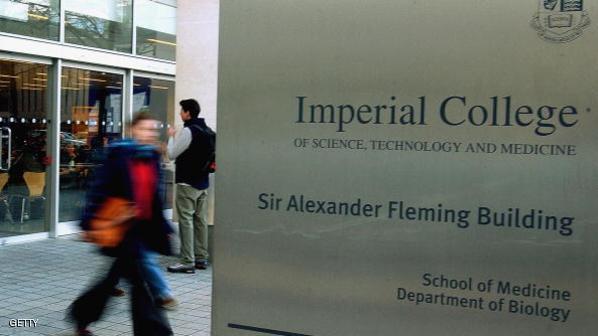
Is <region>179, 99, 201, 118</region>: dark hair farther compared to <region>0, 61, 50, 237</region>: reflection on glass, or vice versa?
<region>0, 61, 50, 237</region>: reflection on glass

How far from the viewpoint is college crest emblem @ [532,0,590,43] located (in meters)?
2.05

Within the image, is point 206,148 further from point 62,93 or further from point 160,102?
point 160,102

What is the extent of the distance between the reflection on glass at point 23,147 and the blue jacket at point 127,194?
5345 millimetres

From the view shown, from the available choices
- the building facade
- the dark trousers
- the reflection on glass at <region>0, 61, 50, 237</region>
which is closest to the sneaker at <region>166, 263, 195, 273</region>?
the building facade

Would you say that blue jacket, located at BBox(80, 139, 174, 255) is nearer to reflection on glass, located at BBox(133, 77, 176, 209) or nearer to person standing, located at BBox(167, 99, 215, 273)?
person standing, located at BBox(167, 99, 215, 273)

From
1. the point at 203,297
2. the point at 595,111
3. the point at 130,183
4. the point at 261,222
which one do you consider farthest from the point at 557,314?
the point at 203,297

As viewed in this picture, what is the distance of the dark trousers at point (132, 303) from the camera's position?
4.32 meters

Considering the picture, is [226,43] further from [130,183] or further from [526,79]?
[130,183]

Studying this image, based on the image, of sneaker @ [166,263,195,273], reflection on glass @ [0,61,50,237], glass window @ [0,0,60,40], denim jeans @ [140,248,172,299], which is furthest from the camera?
reflection on glass @ [0,61,50,237]

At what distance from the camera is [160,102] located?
39.0 ft

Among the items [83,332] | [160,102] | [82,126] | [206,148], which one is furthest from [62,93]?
[83,332]

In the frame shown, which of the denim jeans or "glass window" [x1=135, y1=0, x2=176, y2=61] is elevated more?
"glass window" [x1=135, y1=0, x2=176, y2=61]

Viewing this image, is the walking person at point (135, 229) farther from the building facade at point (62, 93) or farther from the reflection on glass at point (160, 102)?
the reflection on glass at point (160, 102)

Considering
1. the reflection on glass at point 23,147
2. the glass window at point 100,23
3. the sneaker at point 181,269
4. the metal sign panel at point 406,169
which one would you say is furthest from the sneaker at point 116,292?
the glass window at point 100,23
